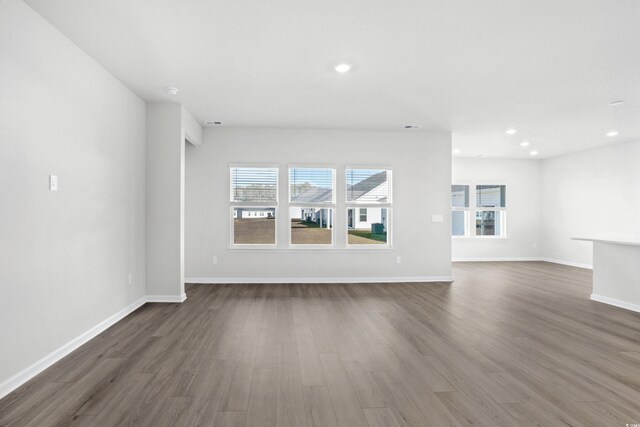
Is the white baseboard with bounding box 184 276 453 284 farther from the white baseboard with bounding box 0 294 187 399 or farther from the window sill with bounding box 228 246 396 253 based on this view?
the white baseboard with bounding box 0 294 187 399

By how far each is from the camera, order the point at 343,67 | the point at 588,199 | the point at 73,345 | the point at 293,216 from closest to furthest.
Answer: the point at 73,345 → the point at 343,67 → the point at 293,216 → the point at 588,199

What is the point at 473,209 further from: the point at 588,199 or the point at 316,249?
the point at 316,249

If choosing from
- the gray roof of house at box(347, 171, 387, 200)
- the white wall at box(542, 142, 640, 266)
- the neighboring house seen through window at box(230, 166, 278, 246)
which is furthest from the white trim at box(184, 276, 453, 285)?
the white wall at box(542, 142, 640, 266)

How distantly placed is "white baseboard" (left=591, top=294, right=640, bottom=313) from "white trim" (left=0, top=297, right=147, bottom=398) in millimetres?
6373

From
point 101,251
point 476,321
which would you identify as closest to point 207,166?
point 101,251

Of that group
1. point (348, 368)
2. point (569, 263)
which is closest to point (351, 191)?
point (348, 368)

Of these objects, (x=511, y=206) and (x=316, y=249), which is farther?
(x=511, y=206)

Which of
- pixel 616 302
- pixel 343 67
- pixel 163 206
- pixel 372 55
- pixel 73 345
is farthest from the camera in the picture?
pixel 163 206

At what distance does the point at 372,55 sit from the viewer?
10.1 ft

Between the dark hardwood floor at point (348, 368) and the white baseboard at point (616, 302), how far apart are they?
19cm

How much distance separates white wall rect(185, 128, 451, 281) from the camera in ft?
18.4

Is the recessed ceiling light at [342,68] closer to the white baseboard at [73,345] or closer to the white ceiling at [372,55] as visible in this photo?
the white ceiling at [372,55]

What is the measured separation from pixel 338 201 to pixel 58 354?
429 centimetres

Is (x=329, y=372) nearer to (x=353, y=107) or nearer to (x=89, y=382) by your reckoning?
(x=89, y=382)
